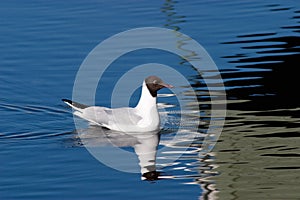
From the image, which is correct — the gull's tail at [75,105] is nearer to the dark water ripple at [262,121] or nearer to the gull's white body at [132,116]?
the gull's white body at [132,116]

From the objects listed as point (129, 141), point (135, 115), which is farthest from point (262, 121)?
point (129, 141)

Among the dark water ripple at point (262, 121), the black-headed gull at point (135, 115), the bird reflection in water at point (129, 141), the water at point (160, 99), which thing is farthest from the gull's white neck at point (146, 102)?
the dark water ripple at point (262, 121)

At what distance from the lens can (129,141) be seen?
15.8m

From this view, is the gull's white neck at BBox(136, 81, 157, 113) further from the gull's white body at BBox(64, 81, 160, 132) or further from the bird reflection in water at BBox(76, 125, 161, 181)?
the bird reflection in water at BBox(76, 125, 161, 181)

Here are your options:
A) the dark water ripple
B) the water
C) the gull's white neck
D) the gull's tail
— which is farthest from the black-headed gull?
the dark water ripple

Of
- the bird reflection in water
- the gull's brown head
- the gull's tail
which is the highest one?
the gull's brown head

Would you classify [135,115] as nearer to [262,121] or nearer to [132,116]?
[132,116]

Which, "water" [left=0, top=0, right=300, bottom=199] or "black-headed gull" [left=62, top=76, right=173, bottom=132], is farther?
"black-headed gull" [left=62, top=76, right=173, bottom=132]

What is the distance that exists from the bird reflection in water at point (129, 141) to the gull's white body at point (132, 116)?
10 centimetres

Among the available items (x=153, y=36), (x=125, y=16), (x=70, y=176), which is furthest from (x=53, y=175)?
(x=125, y=16)

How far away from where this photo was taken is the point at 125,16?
23766mm

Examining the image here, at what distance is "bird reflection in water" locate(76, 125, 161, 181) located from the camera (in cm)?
1474

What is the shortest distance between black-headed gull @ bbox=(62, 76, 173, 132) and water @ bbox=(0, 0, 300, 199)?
403 millimetres

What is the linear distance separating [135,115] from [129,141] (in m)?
0.69
